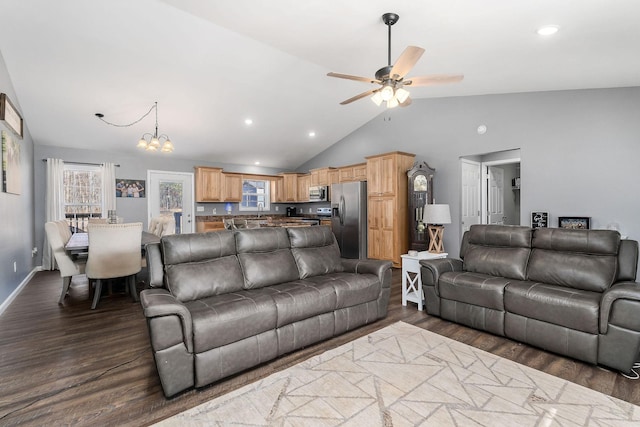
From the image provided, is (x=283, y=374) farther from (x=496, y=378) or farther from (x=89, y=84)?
(x=89, y=84)

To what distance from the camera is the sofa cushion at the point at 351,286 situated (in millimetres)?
2885

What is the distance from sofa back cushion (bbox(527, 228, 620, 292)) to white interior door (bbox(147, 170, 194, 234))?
6.98 metres

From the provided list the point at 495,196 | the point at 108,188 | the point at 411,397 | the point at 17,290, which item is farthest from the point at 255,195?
the point at 411,397

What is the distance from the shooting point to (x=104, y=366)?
2.33 m

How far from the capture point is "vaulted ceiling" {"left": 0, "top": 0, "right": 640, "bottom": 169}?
270 cm

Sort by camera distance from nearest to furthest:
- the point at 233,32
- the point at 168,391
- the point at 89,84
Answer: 1. the point at 168,391
2. the point at 233,32
3. the point at 89,84

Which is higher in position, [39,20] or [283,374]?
[39,20]

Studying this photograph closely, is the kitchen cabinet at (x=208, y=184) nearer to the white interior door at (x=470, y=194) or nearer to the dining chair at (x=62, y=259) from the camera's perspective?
the dining chair at (x=62, y=259)

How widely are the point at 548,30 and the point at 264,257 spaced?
3.33 m

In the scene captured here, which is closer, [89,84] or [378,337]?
[378,337]

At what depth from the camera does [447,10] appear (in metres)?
2.60

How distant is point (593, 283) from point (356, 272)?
2122mm

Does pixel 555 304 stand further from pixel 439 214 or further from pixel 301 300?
pixel 301 300

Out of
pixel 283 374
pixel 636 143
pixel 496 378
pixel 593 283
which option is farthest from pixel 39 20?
pixel 636 143
